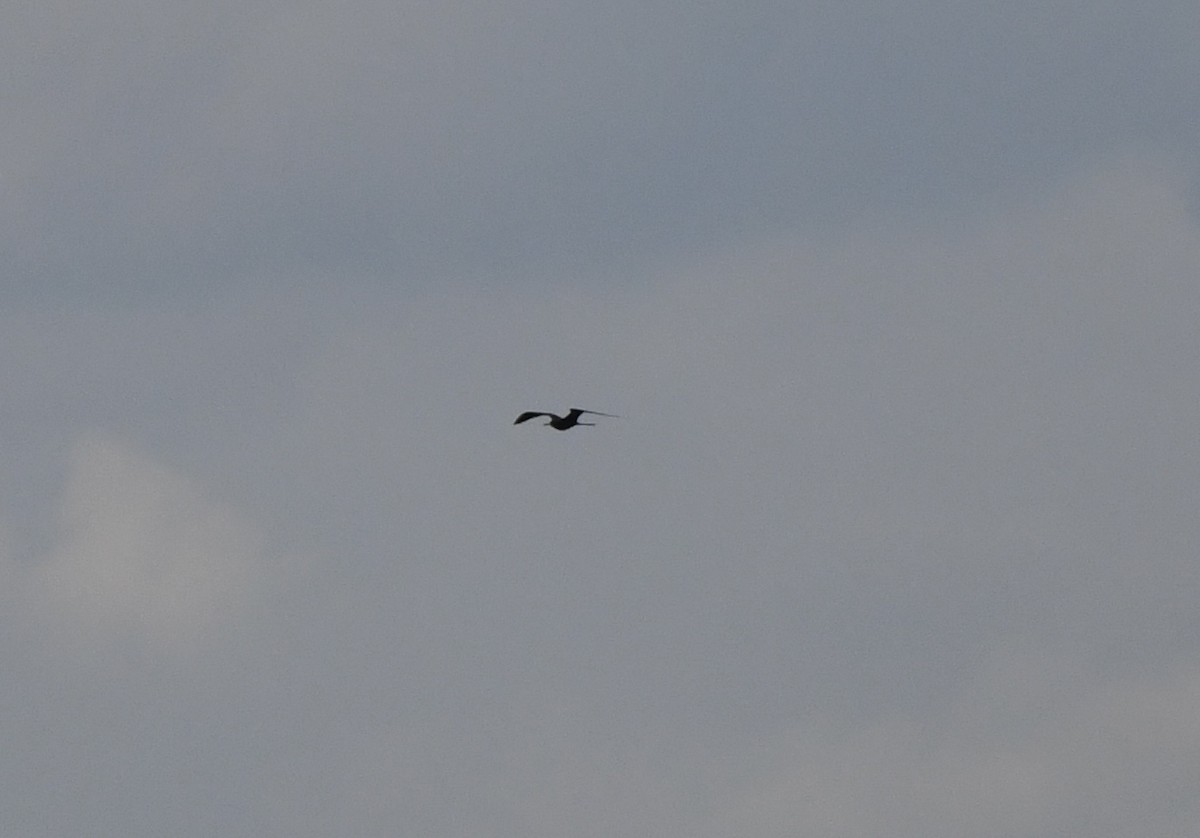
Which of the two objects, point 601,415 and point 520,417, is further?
point 520,417

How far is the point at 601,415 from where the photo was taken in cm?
5591

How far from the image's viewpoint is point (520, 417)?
214 feet

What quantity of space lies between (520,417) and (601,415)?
10643 mm
